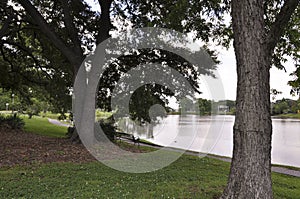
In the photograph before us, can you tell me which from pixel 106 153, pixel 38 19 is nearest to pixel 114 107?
pixel 106 153

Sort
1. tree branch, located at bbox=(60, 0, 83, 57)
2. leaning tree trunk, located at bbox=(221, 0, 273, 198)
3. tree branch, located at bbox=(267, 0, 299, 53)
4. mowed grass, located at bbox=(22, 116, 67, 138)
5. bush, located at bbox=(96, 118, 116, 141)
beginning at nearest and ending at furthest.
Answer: leaning tree trunk, located at bbox=(221, 0, 273, 198)
tree branch, located at bbox=(267, 0, 299, 53)
tree branch, located at bbox=(60, 0, 83, 57)
bush, located at bbox=(96, 118, 116, 141)
mowed grass, located at bbox=(22, 116, 67, 138)

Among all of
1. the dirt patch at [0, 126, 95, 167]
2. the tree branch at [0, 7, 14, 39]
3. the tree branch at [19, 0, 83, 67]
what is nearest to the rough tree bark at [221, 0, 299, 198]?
the dirt patch at [0, 126, 95, 167]

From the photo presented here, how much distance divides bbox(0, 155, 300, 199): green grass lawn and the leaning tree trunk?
1070 millimetres

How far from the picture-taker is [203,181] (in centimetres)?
590

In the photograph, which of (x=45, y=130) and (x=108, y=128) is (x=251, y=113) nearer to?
(x=108, y=128)

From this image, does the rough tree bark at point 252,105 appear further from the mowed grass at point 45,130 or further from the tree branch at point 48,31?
the mowed grass at point 45,130

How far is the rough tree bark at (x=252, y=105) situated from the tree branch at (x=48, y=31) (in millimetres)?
7521

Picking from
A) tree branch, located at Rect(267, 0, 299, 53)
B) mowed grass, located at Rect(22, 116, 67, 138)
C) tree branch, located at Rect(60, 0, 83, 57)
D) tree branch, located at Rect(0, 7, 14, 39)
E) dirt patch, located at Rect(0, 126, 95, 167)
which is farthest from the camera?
mowed grass, located at Rect(22, 116, 67, 138)

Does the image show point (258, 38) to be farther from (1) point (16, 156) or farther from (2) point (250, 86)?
(1) point (16, 156)

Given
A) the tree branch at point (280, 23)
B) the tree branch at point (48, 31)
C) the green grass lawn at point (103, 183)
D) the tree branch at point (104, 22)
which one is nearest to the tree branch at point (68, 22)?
the tree branch at point (48, 31)

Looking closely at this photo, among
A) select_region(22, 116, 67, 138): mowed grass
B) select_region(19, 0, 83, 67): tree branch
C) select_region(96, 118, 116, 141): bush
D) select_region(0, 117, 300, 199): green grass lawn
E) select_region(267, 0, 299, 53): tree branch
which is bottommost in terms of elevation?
select_region(22, 116, 67, 138): mowed grass

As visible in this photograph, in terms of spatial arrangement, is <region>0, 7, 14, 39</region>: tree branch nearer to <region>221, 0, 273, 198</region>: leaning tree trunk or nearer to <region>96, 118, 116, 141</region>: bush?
<region>96, 118, 116, 141</region>: bush

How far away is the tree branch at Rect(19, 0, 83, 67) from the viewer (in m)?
9.66

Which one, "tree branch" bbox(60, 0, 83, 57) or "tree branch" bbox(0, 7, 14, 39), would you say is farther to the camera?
"tree branch" bbox(0, 7, 14, 39)
